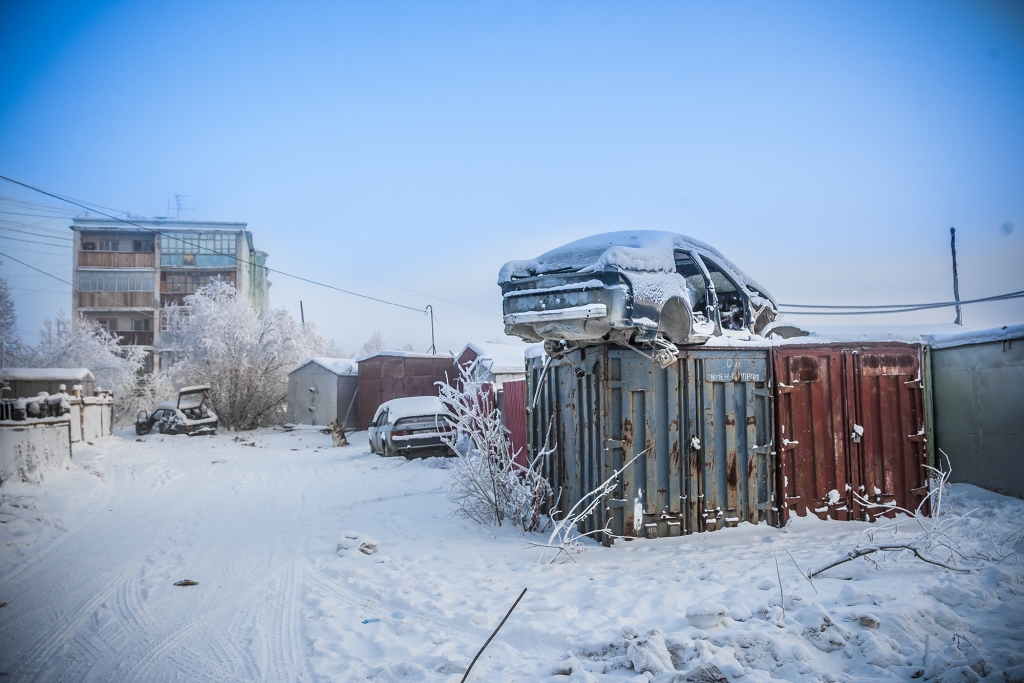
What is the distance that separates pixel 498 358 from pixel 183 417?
40.2ft

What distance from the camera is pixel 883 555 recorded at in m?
5.34

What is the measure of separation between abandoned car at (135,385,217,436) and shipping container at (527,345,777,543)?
65.3 feet

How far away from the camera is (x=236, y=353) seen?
89.4 feet

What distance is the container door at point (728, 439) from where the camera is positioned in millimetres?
6602

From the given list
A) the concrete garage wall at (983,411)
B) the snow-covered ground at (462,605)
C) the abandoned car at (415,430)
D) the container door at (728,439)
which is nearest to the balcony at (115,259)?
the abandoned car at (415,430)

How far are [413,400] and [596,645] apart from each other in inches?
440

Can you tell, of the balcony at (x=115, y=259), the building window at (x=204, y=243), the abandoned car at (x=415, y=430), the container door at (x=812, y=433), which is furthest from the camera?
the building window at (x=204, y=243)

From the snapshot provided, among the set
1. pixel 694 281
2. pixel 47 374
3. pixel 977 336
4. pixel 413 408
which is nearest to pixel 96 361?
pixel 47 374

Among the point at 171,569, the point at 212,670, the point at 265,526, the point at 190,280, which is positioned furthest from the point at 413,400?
the point at 190,280

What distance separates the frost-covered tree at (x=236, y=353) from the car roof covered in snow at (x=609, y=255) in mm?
23364

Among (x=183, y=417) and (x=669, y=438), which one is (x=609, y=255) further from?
(x=183, y=417)

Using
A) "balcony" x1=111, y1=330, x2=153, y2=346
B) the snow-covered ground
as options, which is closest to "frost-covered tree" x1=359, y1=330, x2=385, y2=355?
"balcony" x1=111, y1=330, x2=153, y2=346

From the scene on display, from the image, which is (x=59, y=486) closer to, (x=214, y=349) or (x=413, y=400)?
(x=413, y=400)

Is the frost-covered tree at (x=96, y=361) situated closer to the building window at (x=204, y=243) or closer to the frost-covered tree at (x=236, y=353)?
the frost-covered tree at (x=236, y=353)
